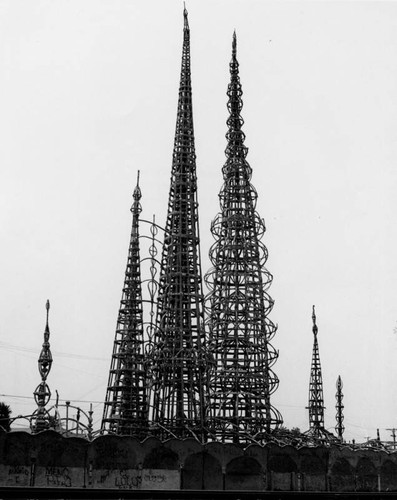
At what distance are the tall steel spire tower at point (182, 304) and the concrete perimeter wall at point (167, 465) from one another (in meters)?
15.8

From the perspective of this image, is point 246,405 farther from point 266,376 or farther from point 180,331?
point 180,331

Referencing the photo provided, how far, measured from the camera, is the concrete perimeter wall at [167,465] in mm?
25531

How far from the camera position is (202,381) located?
52281mm

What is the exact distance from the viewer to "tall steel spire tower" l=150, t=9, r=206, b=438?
51.3 metres

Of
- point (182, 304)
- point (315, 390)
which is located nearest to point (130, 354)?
point (182, 304)

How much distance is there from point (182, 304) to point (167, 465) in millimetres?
26591

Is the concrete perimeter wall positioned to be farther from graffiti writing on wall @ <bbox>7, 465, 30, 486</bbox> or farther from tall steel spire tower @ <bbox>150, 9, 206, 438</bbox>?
tall steel spire tower @ <bbox>150, 9, 206, 438</bbox>

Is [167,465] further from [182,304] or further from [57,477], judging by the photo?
[182,304]

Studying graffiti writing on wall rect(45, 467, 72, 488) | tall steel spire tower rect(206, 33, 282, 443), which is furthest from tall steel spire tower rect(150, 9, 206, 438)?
graffiti writing on wall rect(45, 467, 72, 488)

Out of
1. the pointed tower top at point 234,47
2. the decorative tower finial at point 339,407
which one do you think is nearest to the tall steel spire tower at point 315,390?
the decorative tower finial at point 339,407

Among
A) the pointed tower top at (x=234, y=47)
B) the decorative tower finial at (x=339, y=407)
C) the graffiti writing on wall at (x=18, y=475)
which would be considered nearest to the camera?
the graffiti writing on wall at (x=18, y=475)

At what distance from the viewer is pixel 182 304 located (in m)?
54.1

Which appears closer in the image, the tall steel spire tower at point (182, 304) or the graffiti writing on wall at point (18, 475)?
the graffiti writing on wall at point (18, 475)

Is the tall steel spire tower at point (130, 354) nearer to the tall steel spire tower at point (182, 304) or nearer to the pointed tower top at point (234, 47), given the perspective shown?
the tall steel spire tower at point (182, 304)
